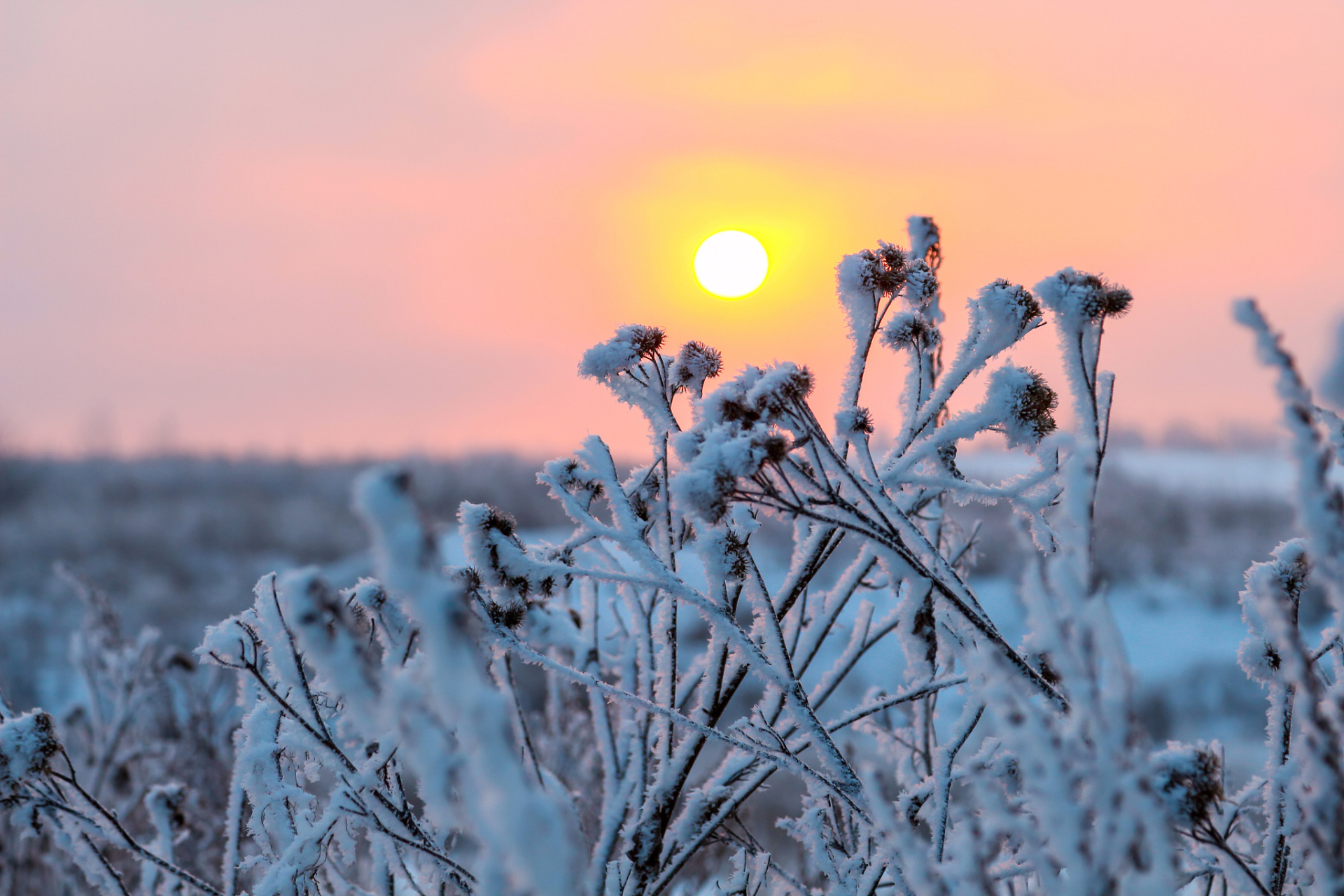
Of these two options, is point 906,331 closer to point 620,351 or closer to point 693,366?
point 693,366

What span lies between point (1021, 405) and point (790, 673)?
20.1 inches

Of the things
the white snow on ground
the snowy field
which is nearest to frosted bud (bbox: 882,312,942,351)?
the snowy field

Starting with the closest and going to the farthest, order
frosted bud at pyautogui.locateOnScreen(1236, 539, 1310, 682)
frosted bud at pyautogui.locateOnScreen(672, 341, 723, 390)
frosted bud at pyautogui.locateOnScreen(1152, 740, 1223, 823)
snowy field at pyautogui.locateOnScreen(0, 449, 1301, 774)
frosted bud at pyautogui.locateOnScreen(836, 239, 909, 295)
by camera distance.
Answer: frosted bud at pyautogui.locateOnScreen(1152, 740, 1223, 823), frosted bud at pyautogui.locateOnScreen(1236, 539, 1310, 682), frosted bud at pyautogui.locateOnScreen(836, 239, 909, 295), frosted bud at pyautogui.locateOnScreen(672, 341, 723, 390), snowy field at pyautogui.locateOnScreen(0, 449, 1301, 774)

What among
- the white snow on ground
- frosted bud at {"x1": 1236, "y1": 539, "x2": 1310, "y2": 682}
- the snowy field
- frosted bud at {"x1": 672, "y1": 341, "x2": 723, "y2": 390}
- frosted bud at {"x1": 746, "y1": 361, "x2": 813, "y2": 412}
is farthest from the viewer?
the white snow on ground

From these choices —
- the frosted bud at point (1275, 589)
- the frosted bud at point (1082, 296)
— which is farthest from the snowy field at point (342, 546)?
the frosted bud at point (1082, 296)

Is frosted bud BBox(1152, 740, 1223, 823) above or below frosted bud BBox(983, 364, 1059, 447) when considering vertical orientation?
below

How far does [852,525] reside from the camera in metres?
1.18

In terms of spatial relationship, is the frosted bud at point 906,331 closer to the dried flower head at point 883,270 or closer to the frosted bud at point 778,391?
the dried flower head at point 883,270

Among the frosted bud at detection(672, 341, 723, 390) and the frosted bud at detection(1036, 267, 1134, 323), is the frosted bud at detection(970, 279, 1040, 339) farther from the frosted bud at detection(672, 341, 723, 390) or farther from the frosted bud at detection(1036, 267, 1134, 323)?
the frosted bud at detection(672, 341, 723, 390)

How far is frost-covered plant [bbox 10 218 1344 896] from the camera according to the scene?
2.93ft

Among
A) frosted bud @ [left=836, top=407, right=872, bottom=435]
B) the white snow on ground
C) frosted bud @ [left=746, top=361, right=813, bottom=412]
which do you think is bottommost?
frosted bud @ [left=746, top=361, right=813, bottom=412]

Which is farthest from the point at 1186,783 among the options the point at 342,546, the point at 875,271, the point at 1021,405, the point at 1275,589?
the point at 342,546

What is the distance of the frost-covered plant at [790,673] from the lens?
2.93 feet

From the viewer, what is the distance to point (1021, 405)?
1.39m
